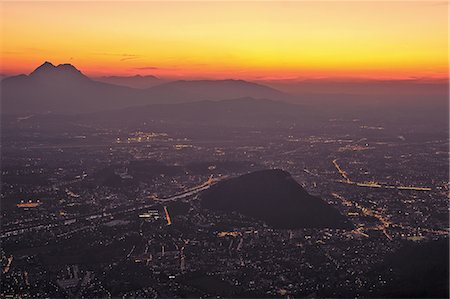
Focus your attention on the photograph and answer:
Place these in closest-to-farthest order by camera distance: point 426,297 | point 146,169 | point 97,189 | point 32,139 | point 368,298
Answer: point 426,297
point 368,298
point 97,189
point 146,169
point 32,139

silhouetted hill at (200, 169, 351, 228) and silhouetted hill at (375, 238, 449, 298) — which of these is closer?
silhouetted hill at (375, 238, 449, 298)

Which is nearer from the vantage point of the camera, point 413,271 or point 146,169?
point 413,271

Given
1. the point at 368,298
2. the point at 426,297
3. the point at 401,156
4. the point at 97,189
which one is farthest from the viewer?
the point at 401,156

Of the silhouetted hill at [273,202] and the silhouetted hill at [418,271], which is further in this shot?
the silhouetted hill at [273,202]

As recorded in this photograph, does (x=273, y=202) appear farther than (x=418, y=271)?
Yes

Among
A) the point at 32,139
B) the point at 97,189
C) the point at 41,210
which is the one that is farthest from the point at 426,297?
the point at 32,139

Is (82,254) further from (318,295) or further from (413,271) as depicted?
(413,271)

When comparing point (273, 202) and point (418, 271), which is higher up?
point (273, 202)
